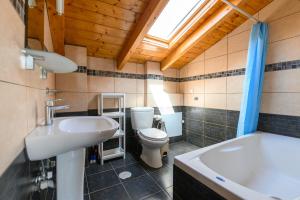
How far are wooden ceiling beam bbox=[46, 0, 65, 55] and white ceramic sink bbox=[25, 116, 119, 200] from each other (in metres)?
1.04

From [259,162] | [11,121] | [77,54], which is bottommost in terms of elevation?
[259,162]

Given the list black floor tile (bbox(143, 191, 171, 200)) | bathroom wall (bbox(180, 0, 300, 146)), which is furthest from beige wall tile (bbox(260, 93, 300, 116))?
black floor tile (bbox(143, 191, 171, 200))

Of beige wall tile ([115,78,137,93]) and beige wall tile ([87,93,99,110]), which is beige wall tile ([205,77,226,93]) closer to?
beige wall tile ([115,78,137,93])

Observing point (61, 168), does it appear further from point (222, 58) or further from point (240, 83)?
point (222, 58)

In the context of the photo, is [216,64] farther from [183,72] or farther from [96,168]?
[96,168]

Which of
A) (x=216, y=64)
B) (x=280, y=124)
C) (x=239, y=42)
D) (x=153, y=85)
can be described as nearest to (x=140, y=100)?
(x=153, y=85)

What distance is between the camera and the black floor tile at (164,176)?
1.65 m

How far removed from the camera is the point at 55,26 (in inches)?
59.9

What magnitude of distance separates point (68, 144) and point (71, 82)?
4.98 ft

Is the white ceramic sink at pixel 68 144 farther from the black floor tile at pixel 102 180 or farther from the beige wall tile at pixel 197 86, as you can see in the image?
the beige wall tile at pixel 197 86

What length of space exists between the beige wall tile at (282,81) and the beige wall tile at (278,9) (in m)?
0.67

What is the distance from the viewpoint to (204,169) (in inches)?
36.9

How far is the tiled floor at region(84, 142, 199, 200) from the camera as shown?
57.9 inches

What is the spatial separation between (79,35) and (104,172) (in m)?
1.87
